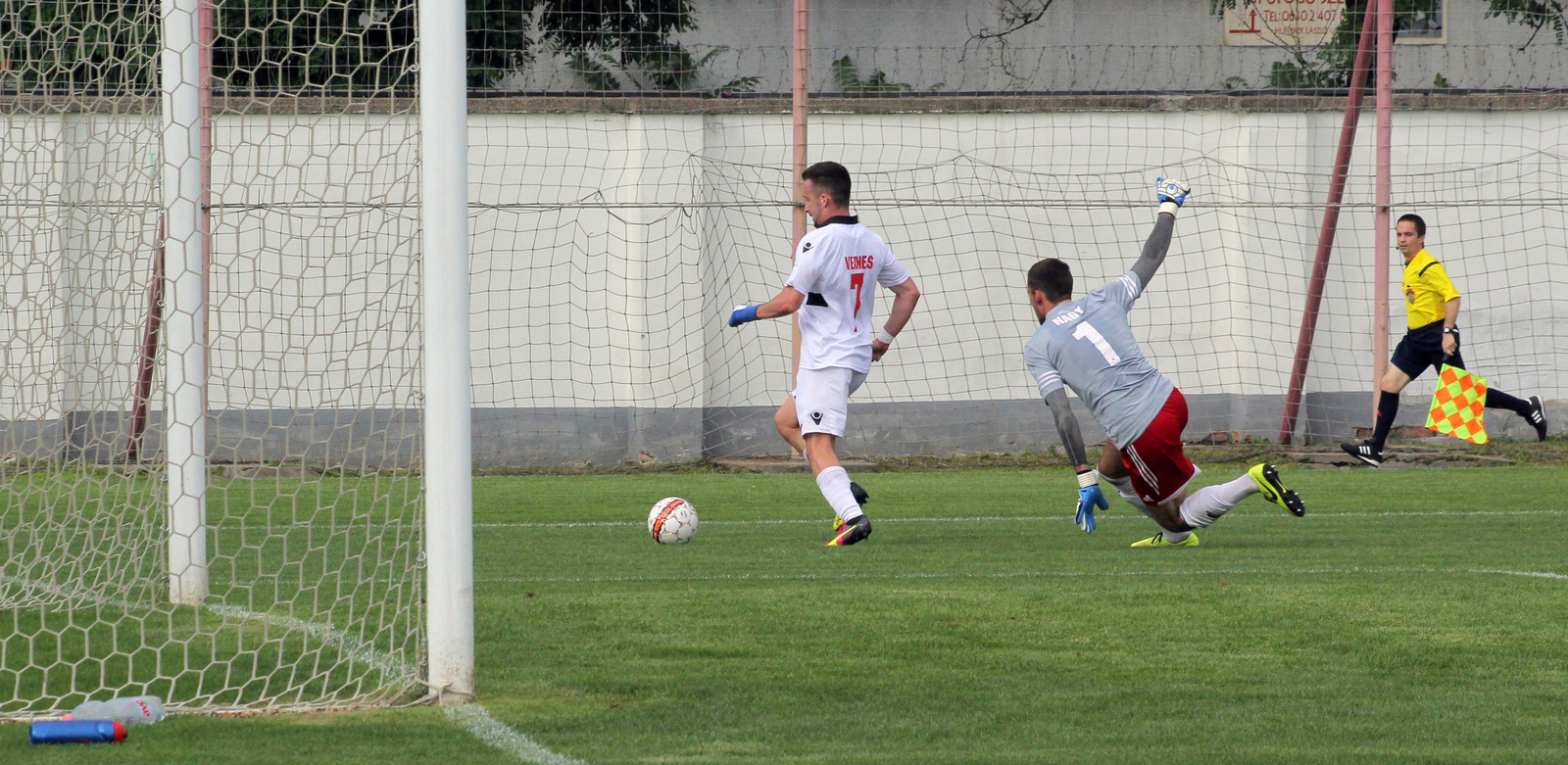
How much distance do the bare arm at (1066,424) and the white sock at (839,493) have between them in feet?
3.18

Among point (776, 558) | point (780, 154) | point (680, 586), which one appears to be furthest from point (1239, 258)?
point (680, 586)

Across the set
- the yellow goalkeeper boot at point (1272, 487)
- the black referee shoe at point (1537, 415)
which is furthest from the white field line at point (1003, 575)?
the black referee shoe at point (1537, 415)

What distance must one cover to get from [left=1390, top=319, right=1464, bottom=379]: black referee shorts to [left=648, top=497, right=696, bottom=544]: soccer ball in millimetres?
6456

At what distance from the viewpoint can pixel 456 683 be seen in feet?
13.2

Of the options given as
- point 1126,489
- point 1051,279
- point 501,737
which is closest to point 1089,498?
point 1126,489

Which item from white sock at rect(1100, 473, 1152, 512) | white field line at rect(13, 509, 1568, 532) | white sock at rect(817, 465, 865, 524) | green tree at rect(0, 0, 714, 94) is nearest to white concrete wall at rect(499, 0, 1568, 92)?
white field line at rect(13, 509, 1568, 532)

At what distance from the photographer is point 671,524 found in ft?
24.8

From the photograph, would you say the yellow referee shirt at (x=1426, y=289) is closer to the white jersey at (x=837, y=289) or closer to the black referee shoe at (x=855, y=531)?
the white jersey at (x=837, y=289)

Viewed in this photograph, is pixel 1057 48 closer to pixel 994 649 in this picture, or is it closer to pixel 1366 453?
pixel 1366 453

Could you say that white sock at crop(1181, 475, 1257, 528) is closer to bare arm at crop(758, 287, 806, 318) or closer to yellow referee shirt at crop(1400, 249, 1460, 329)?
bare arm at crop(758, 287, 806, 318)

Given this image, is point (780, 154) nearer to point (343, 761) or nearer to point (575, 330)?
point (575, 330)

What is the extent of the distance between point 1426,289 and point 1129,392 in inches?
211

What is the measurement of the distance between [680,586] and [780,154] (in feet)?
26.5

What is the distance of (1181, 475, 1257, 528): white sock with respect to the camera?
710cm
